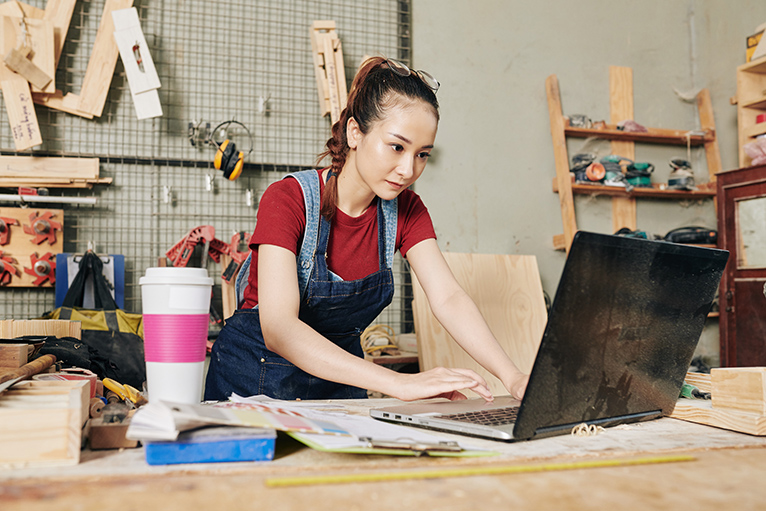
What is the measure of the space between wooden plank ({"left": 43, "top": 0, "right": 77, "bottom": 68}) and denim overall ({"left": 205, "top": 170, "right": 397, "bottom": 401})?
204 cm

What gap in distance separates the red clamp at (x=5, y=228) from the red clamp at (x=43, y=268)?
0.13 metres

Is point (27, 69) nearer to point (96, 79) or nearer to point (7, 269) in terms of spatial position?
point (96, 79)

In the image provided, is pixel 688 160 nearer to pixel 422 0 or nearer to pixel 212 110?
pixel 422 0

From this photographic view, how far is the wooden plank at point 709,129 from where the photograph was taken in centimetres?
366

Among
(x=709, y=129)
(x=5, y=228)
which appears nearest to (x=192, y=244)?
(x=5, y=228)

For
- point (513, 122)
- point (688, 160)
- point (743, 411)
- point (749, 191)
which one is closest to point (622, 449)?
point (743, 411)

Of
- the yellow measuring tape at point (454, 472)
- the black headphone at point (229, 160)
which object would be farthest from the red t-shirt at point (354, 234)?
the black headphone at point (229, 160)

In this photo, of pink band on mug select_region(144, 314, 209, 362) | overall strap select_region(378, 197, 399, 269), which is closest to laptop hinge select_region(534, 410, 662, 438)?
pink band on mug select_region(144, 314, 209, 362)

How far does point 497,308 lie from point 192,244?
5.04 ft

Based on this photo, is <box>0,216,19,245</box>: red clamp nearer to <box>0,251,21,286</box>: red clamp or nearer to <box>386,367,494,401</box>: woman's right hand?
<box>0,251,21,286</box>: red clamp

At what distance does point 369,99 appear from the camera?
1.46 m

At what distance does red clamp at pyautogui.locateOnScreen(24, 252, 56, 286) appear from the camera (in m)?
2.77

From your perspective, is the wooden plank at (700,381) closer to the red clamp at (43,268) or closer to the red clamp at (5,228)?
the red clamp at (43,268)

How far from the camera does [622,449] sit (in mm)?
778
